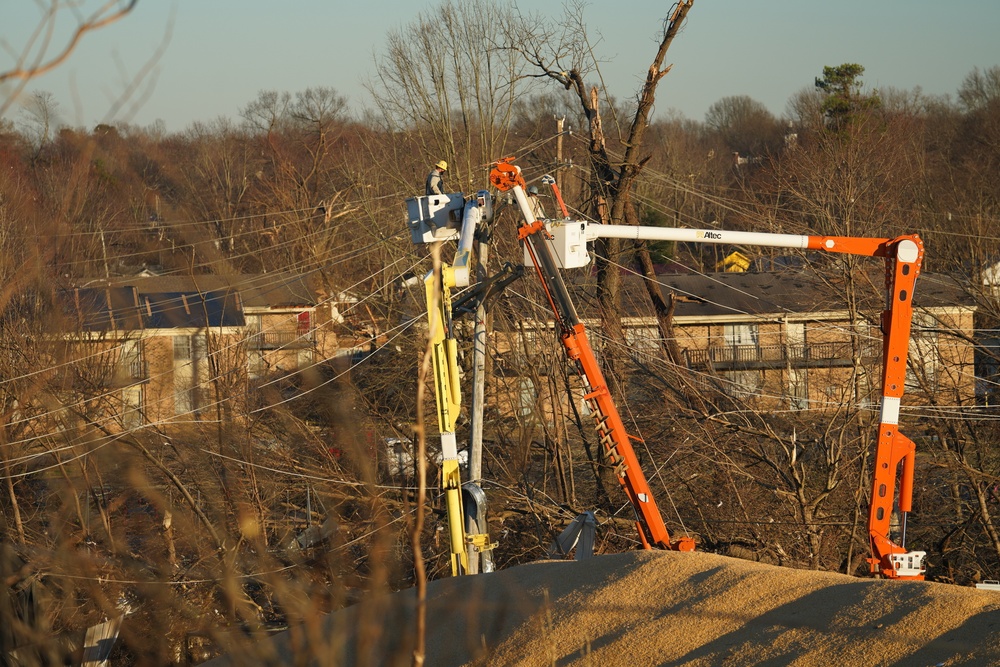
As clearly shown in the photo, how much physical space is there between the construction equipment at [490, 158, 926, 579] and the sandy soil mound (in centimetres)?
242

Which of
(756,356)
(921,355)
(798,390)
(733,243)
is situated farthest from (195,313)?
(733,243)

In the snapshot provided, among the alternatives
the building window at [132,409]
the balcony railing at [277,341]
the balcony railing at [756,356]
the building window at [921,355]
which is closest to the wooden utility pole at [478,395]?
the building window at [921,355]

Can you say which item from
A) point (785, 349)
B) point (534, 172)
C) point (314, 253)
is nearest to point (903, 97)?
point (534, 172)

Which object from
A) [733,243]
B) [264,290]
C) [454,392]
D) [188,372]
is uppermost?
[733,243]

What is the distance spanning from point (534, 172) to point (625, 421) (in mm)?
11290

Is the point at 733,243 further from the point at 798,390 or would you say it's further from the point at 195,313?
the point at 195,313

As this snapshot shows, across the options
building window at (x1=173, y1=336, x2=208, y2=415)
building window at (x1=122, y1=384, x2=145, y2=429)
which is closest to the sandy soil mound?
building window at (x1=122, y1=384, x2=145, y2=429)

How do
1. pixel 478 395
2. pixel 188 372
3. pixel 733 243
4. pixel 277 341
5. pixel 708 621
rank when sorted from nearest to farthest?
1. pixel 708 621
2. pixel 733 243
3. pixel 478 395
4. pixel 188 372
5. pixel 277 341

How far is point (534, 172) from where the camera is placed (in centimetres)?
2858

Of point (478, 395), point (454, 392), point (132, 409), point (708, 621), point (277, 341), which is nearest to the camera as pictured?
point (708, 621)

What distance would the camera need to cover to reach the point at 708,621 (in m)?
5.98

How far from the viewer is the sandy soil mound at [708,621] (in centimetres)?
532

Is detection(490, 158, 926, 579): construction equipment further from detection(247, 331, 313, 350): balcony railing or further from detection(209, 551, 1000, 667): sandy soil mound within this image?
detection(247, 331, 313, 350): balcony railing

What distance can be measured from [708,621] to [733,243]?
478cm
